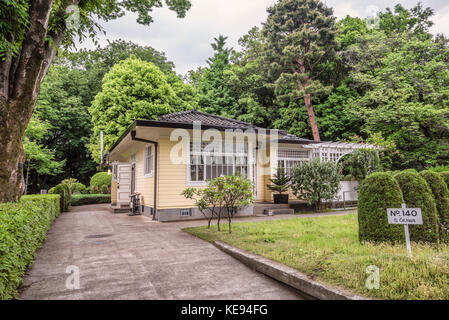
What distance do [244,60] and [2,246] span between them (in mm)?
28093

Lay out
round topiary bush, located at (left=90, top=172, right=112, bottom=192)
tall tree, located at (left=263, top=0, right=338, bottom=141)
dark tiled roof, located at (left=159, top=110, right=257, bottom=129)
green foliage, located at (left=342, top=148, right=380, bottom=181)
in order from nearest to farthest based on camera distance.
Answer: dark tiled roof, located at (left=159, top=110, right=257, bottom=129) → green foliage, located at (left=342, top=148, right=380, bottom=181) → tall tree, located at (left=263, top=0, right=338, bottom=141) → round topiary bush, located at (left=90, top=172, right=112, bottom=192)

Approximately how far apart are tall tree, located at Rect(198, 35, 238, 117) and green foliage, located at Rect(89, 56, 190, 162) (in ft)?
16.1

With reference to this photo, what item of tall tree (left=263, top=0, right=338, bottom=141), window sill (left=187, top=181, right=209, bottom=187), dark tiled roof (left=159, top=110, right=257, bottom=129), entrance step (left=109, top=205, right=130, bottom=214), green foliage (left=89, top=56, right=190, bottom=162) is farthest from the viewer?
tall tree (left=263, top=0, right=338, bottom=141)

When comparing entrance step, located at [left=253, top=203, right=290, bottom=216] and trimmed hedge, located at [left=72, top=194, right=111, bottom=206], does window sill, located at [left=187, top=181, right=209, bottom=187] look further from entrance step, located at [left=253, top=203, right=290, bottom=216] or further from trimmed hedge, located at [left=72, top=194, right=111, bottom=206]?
trimmed hedge, located at [left=72, top=194, right=111, bottom=206]

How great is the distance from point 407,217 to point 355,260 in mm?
864

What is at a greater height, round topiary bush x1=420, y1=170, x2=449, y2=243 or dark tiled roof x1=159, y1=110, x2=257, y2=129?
dark tiled roof x1=159, y1=110, x2=257, y2=129

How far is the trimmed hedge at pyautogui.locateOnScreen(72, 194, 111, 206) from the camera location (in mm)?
19375

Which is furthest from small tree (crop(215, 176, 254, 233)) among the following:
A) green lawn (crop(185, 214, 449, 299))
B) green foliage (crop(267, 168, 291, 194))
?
green foliage (crop(267, 168, 291, 194))

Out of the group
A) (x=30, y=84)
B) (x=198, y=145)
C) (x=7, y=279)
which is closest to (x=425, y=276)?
(x=7, y=279)

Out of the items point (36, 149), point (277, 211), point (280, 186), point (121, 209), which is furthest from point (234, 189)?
point (36, 149)

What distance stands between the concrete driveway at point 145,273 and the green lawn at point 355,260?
1.55 feet

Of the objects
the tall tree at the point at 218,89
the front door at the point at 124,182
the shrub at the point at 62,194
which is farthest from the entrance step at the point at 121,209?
the tall tree at the point at 218,89

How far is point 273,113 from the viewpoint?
23781 millimetres

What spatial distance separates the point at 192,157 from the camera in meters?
9.39
